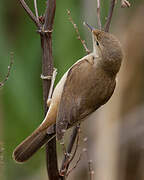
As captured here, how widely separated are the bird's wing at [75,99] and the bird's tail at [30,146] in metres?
0.13

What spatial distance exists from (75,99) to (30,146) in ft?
1.29

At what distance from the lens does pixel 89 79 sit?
9.49ft

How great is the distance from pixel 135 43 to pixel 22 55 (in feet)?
3.32

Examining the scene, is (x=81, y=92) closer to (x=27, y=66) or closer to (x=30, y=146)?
(x=30, y=146)

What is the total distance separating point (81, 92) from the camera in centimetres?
284

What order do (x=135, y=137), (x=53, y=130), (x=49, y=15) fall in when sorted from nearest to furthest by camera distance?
(x=49, y=15), (x=53, y=130), (x=135, y=137)

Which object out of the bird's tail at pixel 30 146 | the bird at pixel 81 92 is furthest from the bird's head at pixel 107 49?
the bird's tail at pixel 30 146

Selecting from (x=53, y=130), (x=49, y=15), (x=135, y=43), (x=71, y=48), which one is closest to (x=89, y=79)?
(x=53, y=130)

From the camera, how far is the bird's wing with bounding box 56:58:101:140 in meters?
2.75

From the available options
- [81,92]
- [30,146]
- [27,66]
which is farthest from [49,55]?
[27,66]

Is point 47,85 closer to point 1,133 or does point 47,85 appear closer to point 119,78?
point 1,133

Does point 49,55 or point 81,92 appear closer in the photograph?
point 49,55

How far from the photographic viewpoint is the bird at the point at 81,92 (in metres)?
2.75

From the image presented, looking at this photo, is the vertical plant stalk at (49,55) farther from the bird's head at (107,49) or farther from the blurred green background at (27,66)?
the blurred green background at (27,66)
